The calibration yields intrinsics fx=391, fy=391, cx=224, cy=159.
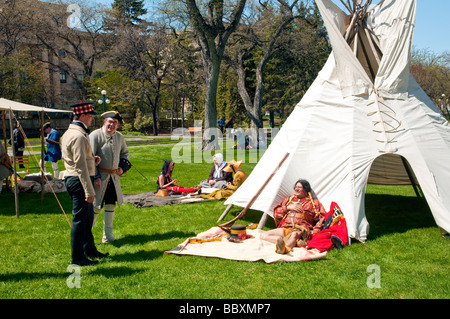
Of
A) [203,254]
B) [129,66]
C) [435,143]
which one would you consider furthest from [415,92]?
[129,66]

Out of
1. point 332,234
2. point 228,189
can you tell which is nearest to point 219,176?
point 228,189

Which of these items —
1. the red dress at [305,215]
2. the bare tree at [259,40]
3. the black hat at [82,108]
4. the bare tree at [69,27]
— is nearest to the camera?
the black hat at [82,108]

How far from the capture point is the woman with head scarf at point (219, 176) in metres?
10.3

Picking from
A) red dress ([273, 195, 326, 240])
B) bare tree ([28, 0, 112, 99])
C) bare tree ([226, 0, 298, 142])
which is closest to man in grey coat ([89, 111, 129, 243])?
red dress ([273, 195, 326, 240])

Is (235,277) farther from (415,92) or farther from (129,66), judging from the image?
(129,66)

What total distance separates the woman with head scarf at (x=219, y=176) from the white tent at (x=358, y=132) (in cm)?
274

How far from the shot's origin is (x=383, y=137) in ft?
21.8

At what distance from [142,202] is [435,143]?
6294mm

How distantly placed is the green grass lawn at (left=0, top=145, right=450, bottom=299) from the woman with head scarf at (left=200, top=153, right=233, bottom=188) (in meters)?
2.35

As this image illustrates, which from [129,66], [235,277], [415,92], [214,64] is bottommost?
[235,277]

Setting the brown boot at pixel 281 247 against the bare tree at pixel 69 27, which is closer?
the brown boot at pixel 281 247

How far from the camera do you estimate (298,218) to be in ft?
20.2

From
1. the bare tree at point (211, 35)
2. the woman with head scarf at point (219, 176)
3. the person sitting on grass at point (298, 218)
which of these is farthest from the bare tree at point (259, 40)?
the person sitting on grass at point (298, 218)

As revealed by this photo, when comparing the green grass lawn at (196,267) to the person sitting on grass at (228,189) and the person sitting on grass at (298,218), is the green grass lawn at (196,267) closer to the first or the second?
the person sitting on grass at (298,218)
